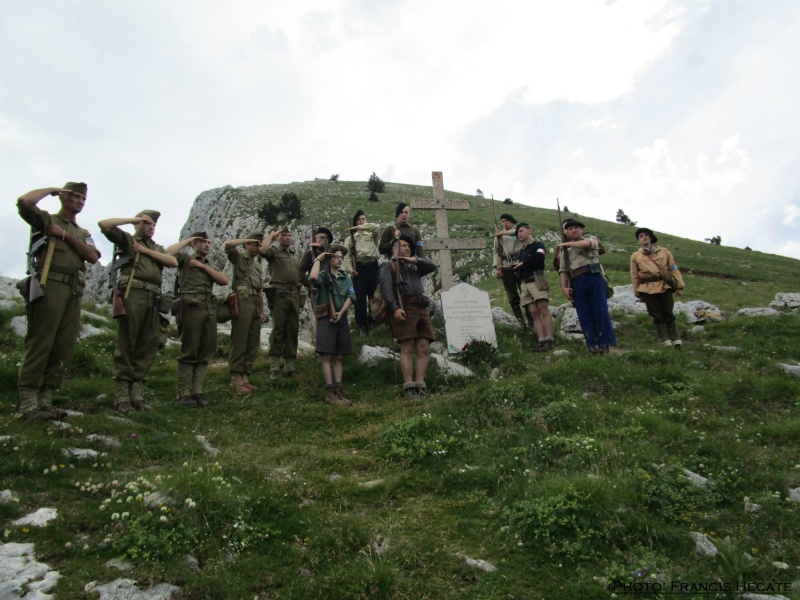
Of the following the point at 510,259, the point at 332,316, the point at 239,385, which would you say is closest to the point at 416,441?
the point at 332,316

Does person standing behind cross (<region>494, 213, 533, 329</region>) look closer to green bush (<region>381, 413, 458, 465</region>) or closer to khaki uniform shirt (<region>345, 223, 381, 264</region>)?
khaki uniform shirt (<region>345, 223, 381, 264</region>)

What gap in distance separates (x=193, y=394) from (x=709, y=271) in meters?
32.4

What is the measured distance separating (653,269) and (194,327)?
349 inches

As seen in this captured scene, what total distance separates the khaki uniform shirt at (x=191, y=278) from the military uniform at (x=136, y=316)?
2.25 feet

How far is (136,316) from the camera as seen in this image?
7.97 metres

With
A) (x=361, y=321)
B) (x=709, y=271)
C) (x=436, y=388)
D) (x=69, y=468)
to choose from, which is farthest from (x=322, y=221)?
(x=69, y=468)

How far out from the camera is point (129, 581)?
395 cm

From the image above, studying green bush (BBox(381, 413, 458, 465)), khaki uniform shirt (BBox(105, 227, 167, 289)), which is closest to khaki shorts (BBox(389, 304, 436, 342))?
green bush (BBox(381, 413, 458, 465))

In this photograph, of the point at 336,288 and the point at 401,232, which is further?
the point at 401,232

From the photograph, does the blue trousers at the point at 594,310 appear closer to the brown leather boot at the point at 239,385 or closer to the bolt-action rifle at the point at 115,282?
the brown leather boot at the point at 239,385

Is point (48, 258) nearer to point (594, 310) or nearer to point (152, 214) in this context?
point (152, 214)

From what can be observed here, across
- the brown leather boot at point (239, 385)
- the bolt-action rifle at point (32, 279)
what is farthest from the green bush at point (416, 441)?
the bolt-action rifle at point (32, 279)

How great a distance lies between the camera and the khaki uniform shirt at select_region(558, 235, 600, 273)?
1094 cm

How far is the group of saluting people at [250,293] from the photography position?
701 centimetres
